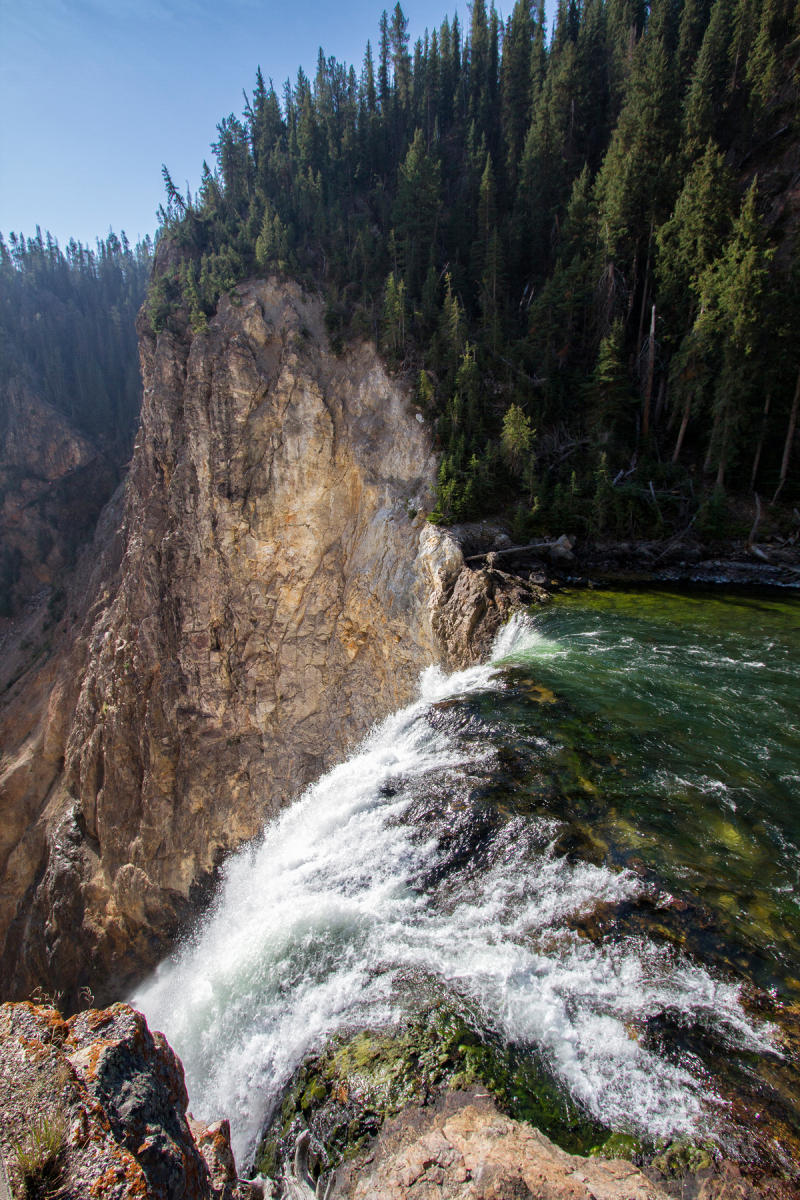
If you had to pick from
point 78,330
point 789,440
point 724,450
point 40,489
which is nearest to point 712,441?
point 724,450

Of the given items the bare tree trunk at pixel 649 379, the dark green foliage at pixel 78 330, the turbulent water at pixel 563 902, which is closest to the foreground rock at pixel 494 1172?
the turbulent water at pixel 563 902

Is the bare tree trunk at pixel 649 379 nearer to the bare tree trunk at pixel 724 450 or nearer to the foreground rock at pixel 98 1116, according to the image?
the bare tree trunk at pixel 724 450

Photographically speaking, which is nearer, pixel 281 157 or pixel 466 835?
pixel 466 835

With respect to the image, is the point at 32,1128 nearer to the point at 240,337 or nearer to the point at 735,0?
the point at 240,337

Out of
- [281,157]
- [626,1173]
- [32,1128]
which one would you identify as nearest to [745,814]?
[626,1173]

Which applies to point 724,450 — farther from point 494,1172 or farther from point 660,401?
point 494,1172

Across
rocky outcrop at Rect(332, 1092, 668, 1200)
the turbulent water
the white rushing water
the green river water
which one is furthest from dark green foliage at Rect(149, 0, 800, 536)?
rocky outcrop at Rect(332, 1092, 668, 1200)
